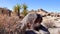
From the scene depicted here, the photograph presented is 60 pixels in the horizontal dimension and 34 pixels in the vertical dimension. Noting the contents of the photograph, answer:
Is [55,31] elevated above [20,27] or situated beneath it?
situated beneath

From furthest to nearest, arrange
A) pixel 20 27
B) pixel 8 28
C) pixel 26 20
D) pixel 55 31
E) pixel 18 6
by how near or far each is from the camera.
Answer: pixel 18 6, pixel 55 31, pixel 26 20, pixel 20 27, pixel 8 28

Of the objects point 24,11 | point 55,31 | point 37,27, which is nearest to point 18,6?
point 24,11

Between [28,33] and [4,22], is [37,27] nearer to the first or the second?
[28,33]

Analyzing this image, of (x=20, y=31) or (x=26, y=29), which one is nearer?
(x=20, y=31)

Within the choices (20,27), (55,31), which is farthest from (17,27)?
(55,31)

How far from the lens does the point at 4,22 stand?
1163 centimetres

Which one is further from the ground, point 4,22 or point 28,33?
point 4,22

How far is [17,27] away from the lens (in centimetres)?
1166

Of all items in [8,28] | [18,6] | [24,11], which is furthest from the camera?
[24,11]

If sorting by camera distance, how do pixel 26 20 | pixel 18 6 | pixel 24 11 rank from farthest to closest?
1. pixel 24 11
2. pixel 18 6
3. pixel 26 20

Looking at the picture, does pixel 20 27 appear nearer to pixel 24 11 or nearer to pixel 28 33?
pixel 28 33

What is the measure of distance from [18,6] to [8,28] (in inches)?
594

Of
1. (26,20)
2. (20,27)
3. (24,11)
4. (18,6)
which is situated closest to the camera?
(20,27)

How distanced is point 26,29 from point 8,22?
5.00ft
